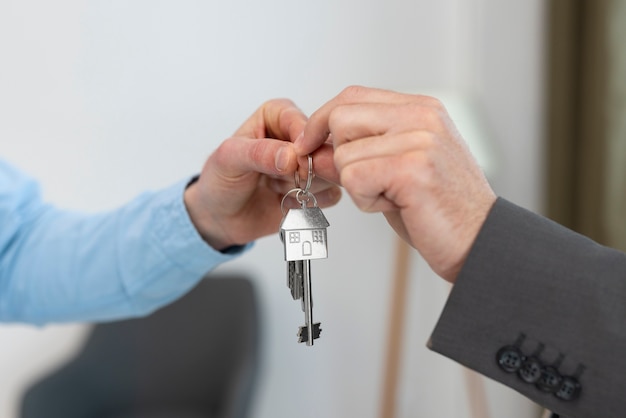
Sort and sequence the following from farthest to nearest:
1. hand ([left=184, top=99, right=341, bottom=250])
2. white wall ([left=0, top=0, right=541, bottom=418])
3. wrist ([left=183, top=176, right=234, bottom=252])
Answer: white wall ([left=0, top=0, right=541, bottom=418])
wrist ([left=183, top=176, right=234, bottom=252])
hand ([left=184, top=99, right=341, bottom=250])

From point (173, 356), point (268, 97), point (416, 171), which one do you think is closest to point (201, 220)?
point (416, 171)

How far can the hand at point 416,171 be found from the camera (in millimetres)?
629

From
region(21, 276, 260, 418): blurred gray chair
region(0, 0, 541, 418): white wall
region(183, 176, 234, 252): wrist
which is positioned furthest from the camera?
region(21, 276, 260, 418): blurred gray chair

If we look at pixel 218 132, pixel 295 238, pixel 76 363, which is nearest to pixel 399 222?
pixel 295 238

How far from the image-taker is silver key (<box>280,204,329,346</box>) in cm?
73

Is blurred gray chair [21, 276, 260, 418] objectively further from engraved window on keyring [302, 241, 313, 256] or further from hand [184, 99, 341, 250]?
engraved window on keyring [302, 241, 313, 256]

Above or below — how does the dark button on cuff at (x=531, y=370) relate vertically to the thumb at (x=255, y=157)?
below

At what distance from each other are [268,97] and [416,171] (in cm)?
140

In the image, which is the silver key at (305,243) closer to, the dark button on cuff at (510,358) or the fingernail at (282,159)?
the fingernail at (282,159)

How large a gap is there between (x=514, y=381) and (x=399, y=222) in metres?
0.22

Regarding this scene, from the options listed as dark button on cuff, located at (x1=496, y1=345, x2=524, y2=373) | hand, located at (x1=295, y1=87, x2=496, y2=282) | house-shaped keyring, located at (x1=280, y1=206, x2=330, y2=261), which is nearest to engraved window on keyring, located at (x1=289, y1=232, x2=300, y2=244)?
house-shaped keyring, located at (x1=280, y1=206, x2=330, y2=261)

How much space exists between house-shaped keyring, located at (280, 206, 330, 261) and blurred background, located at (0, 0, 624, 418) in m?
1.23

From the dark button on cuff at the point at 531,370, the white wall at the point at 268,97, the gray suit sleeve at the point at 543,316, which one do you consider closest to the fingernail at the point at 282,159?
the gray suit sleeve at the point at 543,316

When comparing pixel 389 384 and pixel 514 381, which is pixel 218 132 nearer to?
pixel 389 384
